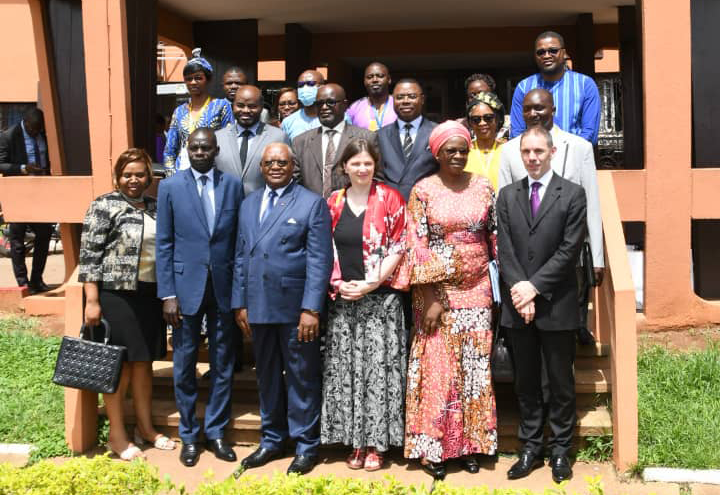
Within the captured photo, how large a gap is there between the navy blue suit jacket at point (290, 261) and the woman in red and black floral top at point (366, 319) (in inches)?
5.4

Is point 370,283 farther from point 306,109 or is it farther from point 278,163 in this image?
point 306,109

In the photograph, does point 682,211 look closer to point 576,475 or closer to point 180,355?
point 576,475

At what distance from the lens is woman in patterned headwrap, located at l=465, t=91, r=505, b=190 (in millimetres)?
4887

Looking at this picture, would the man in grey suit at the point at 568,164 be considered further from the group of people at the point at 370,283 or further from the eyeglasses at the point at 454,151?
Result: the eyeglasses at the point at 454,151

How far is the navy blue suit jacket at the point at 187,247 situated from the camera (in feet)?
15.2

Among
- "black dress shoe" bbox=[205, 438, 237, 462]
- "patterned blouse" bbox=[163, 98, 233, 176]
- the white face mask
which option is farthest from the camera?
the white face mask

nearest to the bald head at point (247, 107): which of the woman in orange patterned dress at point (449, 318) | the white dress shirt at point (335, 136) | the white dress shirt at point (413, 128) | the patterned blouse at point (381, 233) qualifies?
the white dress shirt at point (335, 136)

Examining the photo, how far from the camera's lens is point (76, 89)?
7.85 m

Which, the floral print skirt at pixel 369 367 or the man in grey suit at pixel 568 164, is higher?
the man in grey suit at pixel 568 164

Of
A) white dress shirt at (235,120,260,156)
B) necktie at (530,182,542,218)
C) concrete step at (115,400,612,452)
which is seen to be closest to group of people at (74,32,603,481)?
necktie at (530,182,542,218)

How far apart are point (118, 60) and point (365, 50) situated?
4.74 meters

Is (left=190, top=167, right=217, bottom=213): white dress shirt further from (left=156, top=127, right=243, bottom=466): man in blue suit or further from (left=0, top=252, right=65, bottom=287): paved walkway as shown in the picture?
(left=0, top=252, right=65, bottom=287): paved walkway

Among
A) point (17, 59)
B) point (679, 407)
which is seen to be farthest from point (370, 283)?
point (17, 59)

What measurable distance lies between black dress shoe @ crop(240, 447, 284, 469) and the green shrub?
117 centimetres
